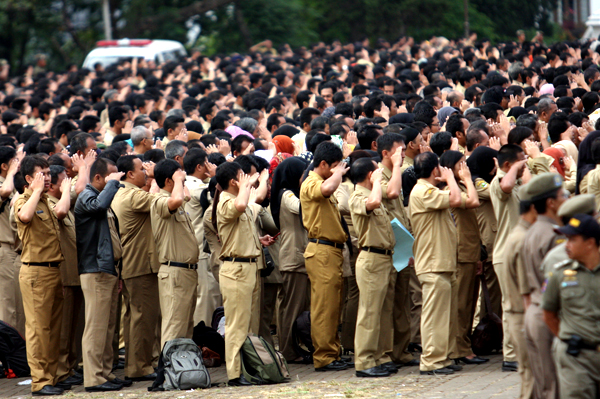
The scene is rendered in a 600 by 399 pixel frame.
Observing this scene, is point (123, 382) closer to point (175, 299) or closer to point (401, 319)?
point (175, 299)

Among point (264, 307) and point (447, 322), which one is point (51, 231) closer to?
point (264, 307)

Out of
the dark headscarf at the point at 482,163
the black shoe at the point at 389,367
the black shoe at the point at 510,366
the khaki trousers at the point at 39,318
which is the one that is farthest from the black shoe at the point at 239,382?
the dark headscarf at the point at 482,163

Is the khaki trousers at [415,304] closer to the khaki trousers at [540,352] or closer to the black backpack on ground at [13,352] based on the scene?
the khaki trousers at [540,352]

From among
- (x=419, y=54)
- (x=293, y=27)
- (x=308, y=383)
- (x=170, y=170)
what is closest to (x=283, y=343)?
(x=308, y=383)

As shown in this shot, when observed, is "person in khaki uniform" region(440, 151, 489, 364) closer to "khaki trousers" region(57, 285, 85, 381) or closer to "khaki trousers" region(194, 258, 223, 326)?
"khaki trousers" region(194, 258, 223, 326)

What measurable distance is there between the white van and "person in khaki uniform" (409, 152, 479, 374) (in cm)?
1875

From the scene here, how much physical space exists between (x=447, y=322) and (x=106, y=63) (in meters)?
19.8

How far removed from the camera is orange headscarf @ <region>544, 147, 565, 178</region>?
799cm

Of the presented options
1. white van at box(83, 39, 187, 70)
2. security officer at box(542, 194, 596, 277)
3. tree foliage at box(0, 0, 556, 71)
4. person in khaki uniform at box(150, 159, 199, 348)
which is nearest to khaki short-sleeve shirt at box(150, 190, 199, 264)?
person in khaki uniform at box(150, 159, 199, 348)

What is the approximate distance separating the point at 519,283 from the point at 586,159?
2600mm

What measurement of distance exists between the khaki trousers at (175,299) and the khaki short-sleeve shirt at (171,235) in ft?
0.36

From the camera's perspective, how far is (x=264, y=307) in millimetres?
8594

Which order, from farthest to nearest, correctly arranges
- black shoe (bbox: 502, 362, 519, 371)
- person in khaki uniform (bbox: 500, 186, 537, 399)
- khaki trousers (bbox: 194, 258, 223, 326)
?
khaki trousers (bbox: 194, 258, 223, 326), black shoe (bbox: 502, 362, 519, 371), person in khaki uniform (bbox: 500, 186, 537, 399)

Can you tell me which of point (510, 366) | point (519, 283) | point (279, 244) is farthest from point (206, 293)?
point (519, 283)
